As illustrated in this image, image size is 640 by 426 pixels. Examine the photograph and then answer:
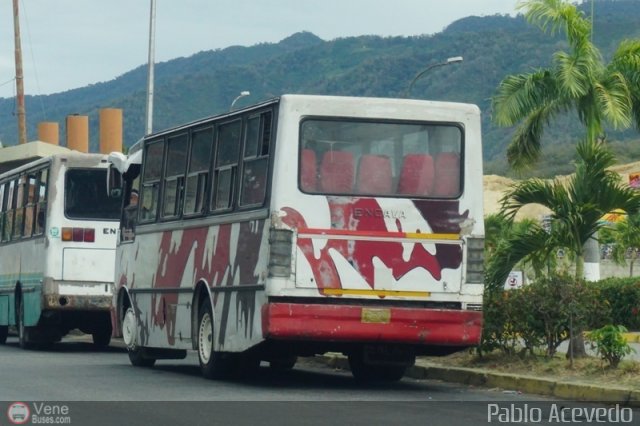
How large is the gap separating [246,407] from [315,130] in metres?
3.48

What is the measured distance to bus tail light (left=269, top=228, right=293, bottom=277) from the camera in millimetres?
14969

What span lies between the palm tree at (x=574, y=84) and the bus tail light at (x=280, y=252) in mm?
12342

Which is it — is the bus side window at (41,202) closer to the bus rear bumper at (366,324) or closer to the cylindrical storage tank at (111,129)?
the bus rear bumper at (366,324)

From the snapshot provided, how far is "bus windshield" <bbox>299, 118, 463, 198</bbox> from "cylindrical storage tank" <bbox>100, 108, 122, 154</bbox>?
115 feet

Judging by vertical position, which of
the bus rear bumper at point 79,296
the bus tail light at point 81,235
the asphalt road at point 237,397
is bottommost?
the asphalt road at point 237,397

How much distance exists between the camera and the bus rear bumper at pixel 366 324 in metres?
14.9

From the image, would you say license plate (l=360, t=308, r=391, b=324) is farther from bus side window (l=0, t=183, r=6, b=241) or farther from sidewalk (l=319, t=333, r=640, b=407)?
bus side window (l=0, t=183, r=6, b=241)

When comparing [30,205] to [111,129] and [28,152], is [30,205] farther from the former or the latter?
[111,129]

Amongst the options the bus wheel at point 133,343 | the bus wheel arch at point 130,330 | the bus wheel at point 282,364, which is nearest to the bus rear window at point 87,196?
the bus wheel arch at point 130,330

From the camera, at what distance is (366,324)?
49.3 ft

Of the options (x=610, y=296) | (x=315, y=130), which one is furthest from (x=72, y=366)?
(x=610, y=296)

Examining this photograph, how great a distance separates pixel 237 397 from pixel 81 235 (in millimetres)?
10020

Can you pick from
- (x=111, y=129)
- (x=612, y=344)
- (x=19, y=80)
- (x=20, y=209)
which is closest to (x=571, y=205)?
(x=612, y=344)

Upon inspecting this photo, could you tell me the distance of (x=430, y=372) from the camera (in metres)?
17.6
